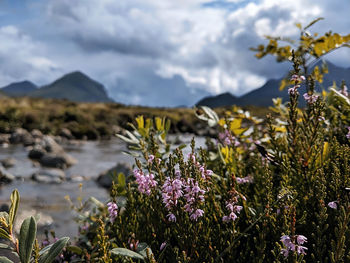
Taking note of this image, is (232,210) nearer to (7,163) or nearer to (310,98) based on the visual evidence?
(310,98)

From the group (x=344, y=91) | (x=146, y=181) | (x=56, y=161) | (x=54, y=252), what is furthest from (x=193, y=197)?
(x=56, y=161)

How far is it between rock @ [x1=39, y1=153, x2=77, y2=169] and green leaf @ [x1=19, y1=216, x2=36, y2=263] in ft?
44.5

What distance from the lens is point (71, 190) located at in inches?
417

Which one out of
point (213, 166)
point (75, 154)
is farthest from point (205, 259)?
point (75, 154)

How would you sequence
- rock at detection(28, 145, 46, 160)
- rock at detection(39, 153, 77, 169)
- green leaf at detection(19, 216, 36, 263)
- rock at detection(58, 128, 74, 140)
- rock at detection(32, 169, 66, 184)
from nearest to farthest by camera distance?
green leaf at detection(19, 216, 36, 263), rock at detection(32, 169, 66, 184), rock at detection(39, 153, 77, 169), rock at detection(28, 145, 46, 160), rock at detection(58, 128, 74, 140)

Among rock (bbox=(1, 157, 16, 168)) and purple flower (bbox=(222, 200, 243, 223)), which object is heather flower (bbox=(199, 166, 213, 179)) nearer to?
purple flower (bbox=(222, 200, 243, 223))

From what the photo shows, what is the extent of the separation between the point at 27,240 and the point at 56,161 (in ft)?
45.2

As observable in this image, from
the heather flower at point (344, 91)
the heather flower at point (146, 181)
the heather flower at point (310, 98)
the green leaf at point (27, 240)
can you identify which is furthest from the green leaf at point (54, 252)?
the heather flower at point (344, 91)

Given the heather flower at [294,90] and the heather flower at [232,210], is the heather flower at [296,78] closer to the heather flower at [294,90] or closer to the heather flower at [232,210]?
the heather flower at [294,90]

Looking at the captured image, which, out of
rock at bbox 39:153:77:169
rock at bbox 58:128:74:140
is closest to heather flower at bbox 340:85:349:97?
rock at bbox 39:153:77:169

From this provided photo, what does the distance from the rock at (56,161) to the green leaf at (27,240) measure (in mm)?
13551

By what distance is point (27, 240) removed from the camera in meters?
1.30

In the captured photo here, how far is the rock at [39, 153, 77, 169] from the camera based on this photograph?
1406 cm

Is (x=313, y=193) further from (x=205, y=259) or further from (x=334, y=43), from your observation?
(x=334, y=43)
